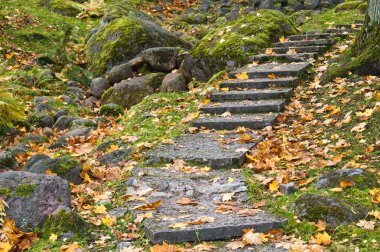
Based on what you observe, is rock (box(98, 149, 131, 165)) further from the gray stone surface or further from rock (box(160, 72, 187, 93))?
rock (box(160, 72, 187, 93))

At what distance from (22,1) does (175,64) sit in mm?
8926

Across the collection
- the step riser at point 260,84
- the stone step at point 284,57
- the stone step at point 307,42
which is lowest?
the step riser at point 260,84

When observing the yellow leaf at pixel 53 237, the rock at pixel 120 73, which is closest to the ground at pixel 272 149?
the yellow leaf at pixel 53 237

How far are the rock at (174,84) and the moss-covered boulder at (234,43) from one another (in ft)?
0.81

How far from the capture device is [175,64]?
10.4 metres

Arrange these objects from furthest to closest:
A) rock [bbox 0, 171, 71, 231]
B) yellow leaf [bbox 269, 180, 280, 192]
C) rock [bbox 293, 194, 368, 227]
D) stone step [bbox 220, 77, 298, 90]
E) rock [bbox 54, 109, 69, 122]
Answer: rock [bbox 54, 109, 69, 122] < stone step [bbox 220, 77, 298, 90] < yellow leaf [bbox 269, 180, 280, 192] < rock [bbox 0, 171, 71, 231] < rock [bbox 293, 194, 368, 227]

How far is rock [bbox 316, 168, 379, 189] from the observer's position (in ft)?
13.4

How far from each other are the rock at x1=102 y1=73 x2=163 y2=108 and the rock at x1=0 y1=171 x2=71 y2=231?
562 cm

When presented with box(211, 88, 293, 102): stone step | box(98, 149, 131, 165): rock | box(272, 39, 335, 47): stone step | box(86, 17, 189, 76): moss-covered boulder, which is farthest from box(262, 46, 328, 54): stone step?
box(98, 149, 131, 165): rock

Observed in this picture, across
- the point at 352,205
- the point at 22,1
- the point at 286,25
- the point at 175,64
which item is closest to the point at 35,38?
the point at 22,1

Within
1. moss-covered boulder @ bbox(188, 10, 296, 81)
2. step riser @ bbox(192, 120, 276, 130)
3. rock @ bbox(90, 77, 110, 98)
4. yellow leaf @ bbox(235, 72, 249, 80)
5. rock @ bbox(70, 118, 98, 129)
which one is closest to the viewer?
step riser @ bbox(192, 120, 276, 130)

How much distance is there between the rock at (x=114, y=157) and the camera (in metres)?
5.90

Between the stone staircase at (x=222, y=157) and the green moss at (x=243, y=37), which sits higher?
the green moss at (x=243, y=37)

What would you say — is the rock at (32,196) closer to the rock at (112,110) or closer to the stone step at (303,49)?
the rock at (112,110)
